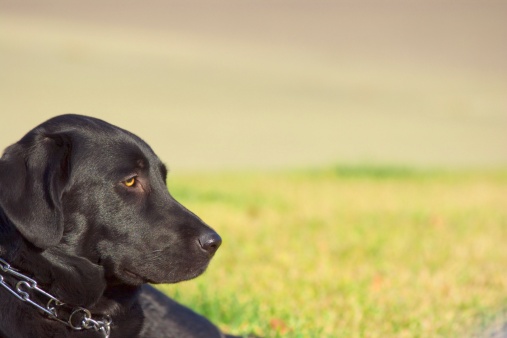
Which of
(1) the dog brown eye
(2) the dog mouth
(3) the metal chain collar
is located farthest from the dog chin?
(1) the dog brown eye

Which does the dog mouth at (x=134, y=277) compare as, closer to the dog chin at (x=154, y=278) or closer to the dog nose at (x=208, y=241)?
the dog chin at (x=154, y=278)

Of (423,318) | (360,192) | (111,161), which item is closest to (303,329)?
(423,318)

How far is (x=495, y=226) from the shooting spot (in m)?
9.41

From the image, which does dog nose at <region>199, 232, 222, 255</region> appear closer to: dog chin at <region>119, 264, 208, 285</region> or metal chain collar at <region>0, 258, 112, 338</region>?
dog chin at <region>119, 264, 208, 285</region>

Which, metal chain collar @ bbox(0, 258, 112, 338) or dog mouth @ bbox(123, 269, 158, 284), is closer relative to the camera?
metal chain collar @ bbox(0, 258, 112, 338)

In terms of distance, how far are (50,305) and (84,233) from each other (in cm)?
35

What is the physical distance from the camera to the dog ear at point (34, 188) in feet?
Answer: 11.8

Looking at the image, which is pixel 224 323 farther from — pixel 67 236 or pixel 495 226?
pixel 495 226

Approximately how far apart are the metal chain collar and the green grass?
1.39m

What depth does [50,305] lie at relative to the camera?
3.80 meters

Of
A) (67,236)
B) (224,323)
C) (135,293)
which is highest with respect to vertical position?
(67,236)

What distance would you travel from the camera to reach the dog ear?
3600 mm

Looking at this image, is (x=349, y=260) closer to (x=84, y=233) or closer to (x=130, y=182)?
(x=130, y=182)

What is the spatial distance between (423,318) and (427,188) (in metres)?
8.23
